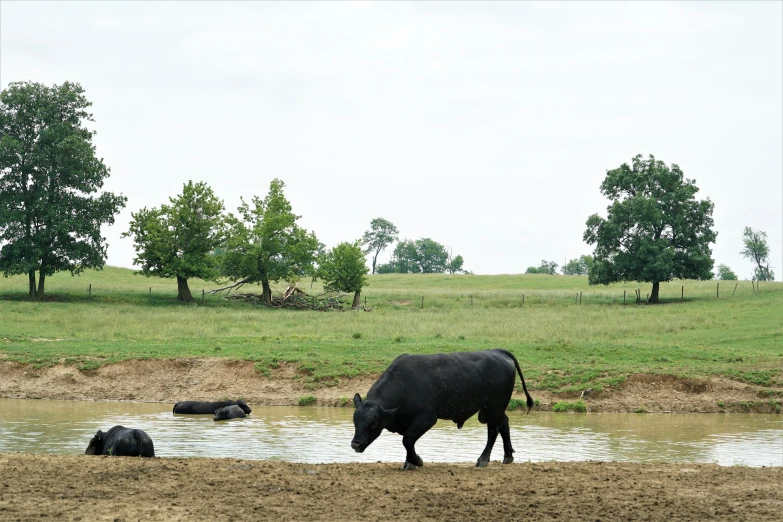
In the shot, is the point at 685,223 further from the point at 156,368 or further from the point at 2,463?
the point at 2,463

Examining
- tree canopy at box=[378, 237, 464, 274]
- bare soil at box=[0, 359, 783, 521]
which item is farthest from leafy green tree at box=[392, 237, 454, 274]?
bare soil at box=[0, 359, 783, 521]

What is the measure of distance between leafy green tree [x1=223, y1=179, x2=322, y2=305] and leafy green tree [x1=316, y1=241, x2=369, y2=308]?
163 centimetres

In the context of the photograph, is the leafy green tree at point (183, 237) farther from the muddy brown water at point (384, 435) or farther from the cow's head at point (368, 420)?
the cow's head at point (368, 420)

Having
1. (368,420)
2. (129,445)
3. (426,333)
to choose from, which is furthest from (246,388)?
(368,420)

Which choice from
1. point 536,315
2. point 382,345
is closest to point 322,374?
point 382,345

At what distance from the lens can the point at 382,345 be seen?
101 ft

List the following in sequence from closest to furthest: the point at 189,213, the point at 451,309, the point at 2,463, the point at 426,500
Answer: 1. the point at 426,500
2. the point at 2,463
3. the point at 451,309
4. the point at 189,213

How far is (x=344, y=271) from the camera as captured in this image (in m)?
63.8

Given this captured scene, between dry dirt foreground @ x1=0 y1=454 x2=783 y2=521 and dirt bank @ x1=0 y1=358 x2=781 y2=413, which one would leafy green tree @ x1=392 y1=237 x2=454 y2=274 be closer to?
dirt bank @ x1=0 y1=358 x2=781 y2=413

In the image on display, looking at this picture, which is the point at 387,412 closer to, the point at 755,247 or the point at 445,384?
the point at 445,384

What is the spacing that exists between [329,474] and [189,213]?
5279 cm

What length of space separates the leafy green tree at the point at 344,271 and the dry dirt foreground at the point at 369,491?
51.4 m

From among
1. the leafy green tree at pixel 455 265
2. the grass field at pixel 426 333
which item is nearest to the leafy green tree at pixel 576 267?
the leafy green tree at pixel 455 265

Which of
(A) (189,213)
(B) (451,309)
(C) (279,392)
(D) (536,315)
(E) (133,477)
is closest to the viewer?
(E) (133,477)
